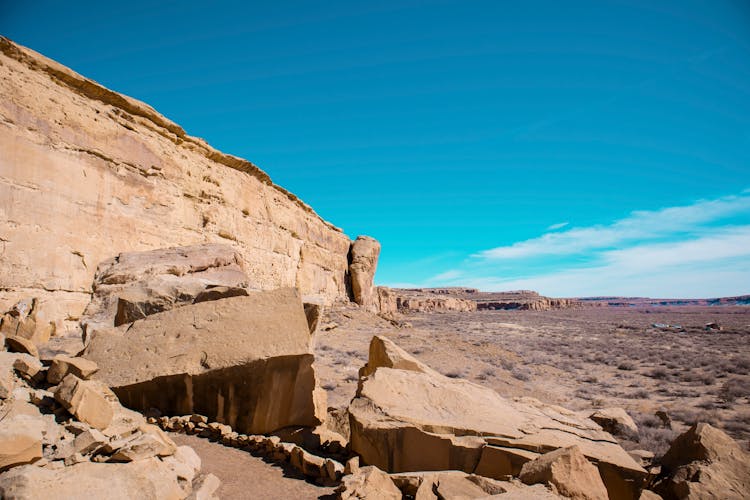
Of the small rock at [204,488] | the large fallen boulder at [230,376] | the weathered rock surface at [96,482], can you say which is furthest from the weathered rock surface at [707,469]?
the weathered rock surface at [96,482]

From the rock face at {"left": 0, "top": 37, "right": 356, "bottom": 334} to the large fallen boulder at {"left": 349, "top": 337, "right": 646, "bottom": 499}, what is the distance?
9358 mm

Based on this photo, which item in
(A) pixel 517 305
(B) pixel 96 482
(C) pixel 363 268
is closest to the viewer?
(B) pixel 96 482

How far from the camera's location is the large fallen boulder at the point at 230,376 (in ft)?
17.1

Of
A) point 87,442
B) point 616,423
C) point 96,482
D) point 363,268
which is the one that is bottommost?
point 616,423

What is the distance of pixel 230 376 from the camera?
17.2ft

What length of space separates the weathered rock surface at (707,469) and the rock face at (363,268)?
26605 mm

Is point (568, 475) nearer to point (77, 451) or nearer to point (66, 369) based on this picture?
point (77, 451)

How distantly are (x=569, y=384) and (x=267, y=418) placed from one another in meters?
11.0

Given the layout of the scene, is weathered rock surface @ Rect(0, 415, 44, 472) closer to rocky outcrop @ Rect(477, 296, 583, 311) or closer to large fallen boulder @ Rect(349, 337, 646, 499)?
large fallen boulder @ Rect(349, 337, 646, 499)

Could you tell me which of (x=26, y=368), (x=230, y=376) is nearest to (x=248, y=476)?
(x=230, y=376)

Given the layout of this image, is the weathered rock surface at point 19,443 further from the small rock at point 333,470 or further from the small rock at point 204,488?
the small rock at point 333,470

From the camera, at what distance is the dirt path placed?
381 cm

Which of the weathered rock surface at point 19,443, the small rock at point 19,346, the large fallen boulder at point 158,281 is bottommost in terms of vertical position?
the weathered rock surface at point 19,443

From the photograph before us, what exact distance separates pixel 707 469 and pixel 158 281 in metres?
9.65
